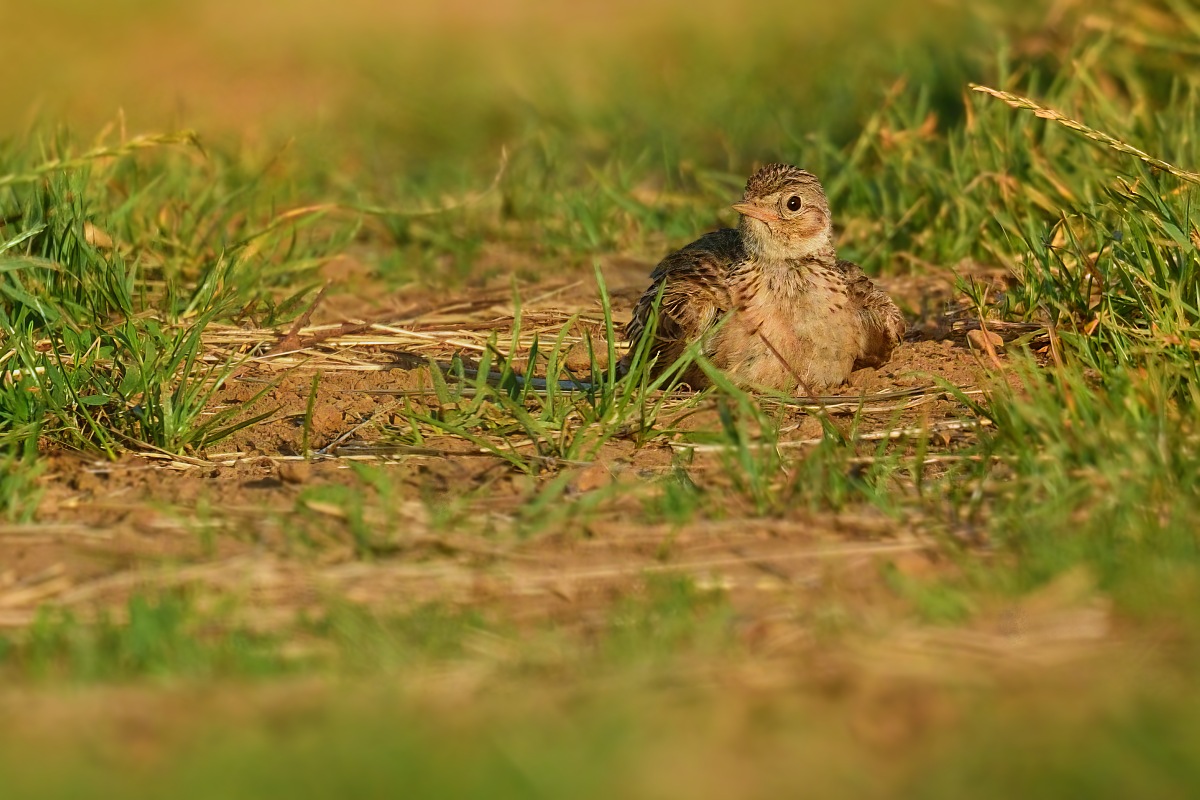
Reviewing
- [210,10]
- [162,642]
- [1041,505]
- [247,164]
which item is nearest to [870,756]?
[1041,505]

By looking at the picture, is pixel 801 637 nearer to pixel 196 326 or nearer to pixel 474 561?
pixel 474 561

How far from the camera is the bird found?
565cm

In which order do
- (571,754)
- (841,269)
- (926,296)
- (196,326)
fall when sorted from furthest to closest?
(926,296) → (841,269) → (196,326) → (571,754)

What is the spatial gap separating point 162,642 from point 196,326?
180cm

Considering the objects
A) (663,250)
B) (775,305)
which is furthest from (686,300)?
(663,250)

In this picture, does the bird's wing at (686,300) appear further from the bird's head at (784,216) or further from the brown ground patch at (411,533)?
the brown ground patch at (411,533)

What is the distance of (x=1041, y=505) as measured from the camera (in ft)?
13.8

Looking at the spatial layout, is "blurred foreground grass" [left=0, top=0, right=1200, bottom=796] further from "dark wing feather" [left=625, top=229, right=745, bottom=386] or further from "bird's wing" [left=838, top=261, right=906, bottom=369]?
"dark wing feather" [left=625, top=229, right=745, bottom=386]

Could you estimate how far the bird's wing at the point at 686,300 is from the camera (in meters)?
5.76

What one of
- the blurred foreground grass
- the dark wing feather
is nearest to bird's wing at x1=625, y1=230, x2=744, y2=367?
the dark wing feather

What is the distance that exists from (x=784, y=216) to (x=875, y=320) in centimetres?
49

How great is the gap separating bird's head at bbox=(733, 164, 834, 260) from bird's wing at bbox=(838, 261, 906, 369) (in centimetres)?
17

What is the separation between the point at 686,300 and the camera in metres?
5.85

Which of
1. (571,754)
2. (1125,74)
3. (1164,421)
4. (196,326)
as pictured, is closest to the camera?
(571,754)
